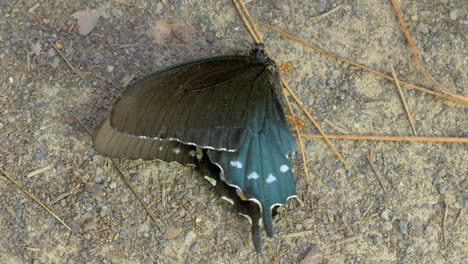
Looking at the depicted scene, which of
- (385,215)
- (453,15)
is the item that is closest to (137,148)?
(385,215)

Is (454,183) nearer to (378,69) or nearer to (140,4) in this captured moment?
(378,69)

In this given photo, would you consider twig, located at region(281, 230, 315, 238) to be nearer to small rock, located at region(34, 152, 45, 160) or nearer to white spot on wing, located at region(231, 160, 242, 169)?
white spot on wing, located at region(231, 160, 242, 169)

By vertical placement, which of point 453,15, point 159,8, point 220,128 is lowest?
point 220,128

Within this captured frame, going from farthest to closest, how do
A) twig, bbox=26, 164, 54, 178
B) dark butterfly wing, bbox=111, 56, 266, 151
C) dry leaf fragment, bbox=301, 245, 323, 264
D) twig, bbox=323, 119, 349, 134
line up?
twig, bbox=323, 119, 349, 134
twig, bbox=26, 164, 54, 178
dry leaf fragment, bbox=301, 245, 323, 264
dark butterfly wing, bbox=111, 56, 266, 151

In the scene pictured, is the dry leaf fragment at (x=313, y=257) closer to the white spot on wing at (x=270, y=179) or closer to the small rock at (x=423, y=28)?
the white spot on wing at (x=270, y=179)

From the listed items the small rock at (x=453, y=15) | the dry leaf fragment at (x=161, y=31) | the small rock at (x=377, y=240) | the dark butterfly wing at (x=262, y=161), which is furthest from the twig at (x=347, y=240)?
the dry leaf fragment at (x=161, y=31)

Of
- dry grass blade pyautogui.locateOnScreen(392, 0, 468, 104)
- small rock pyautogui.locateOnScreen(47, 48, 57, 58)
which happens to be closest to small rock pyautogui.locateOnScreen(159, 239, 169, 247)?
small rock pyautogui.locateOnScreen(47, 48, 57, 58)

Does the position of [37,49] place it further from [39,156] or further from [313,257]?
[313,257]
